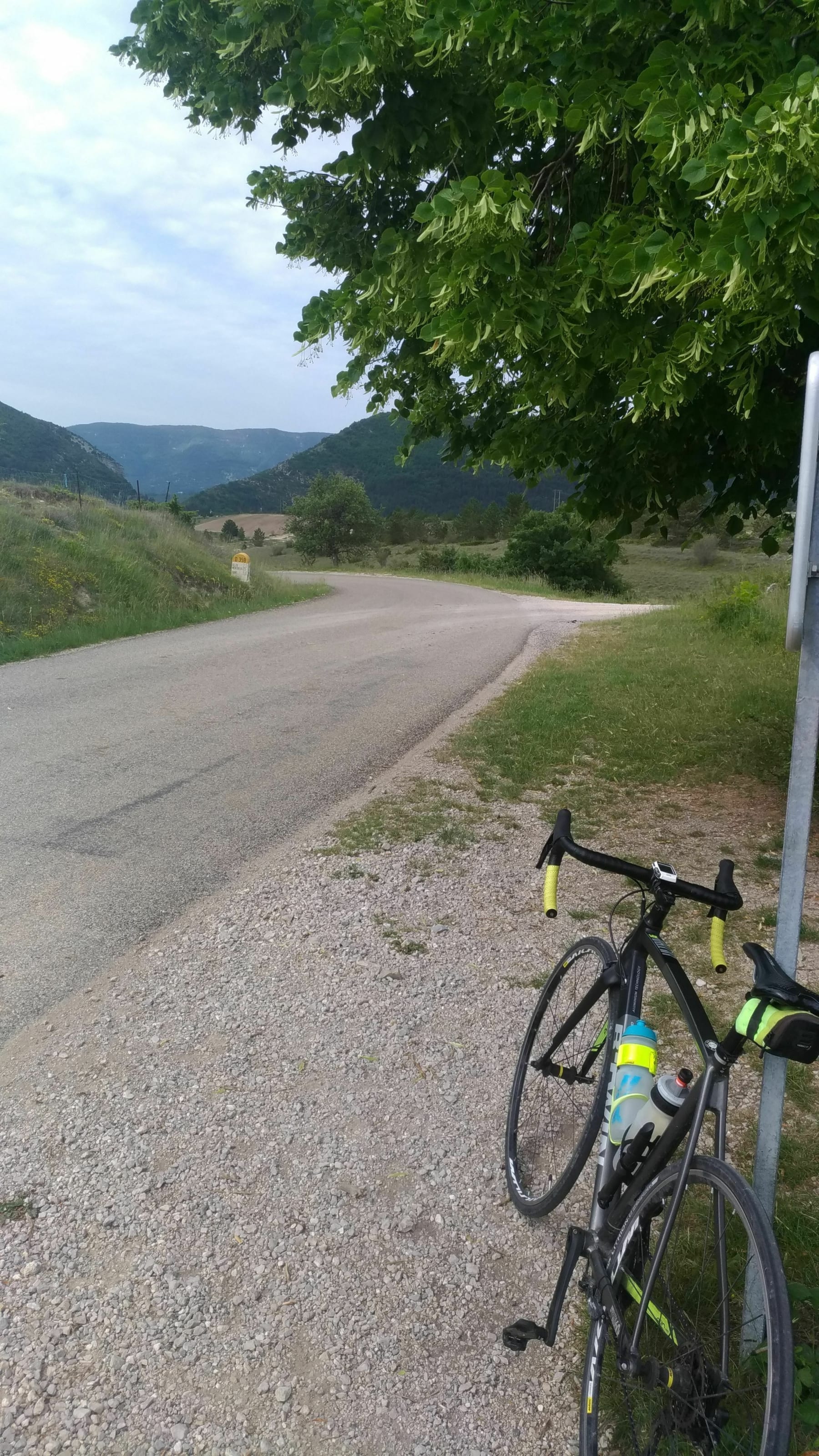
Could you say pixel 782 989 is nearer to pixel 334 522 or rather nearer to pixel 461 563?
pixel 461 563

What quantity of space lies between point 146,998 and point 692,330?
3804 millimetres

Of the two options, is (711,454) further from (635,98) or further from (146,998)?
(146,998)

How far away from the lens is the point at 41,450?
91.9m

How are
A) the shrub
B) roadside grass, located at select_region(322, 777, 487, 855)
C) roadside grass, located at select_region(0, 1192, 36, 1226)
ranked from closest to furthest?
1. roadside grass, located at select_region(0, 1192, 36, 1226)
2. roadside grass, located at select_region(322, 777, 487, 855)
3. the shrub

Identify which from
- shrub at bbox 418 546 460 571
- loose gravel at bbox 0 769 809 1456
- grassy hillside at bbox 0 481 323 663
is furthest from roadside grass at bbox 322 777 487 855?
shrub at bbox 418 546 460 571

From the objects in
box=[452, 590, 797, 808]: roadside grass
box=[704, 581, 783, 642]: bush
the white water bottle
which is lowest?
box=[452, 590, 797, 808]: roadside grass

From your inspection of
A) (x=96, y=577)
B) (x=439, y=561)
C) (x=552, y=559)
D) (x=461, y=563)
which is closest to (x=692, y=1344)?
(x=96, y=577)

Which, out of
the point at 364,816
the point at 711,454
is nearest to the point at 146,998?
the point at 364,816

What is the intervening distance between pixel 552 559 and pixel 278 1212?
1923 inches

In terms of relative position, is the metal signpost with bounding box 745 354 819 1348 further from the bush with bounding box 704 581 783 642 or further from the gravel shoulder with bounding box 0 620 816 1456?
the bush with bounding box 704 581 783 642

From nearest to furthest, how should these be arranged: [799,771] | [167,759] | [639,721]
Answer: [799,771] < [167,759] < [639,721]

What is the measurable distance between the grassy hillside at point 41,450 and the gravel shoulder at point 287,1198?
73.0 m

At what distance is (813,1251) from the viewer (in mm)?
2545

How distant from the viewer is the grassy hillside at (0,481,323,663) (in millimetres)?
13727
